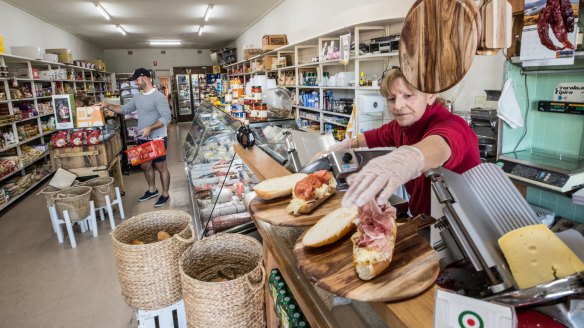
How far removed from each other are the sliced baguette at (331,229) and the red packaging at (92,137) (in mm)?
4532

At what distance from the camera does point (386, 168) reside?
0.73 metres

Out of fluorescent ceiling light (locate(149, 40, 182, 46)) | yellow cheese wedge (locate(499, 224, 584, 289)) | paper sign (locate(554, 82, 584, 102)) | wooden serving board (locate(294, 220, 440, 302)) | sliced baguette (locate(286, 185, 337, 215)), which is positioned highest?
fluorescent ceiling light (locate(149, 40, 182, 46))

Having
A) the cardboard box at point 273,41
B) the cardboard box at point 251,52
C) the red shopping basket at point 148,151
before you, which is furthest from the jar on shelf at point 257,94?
the cardboard box at point 251,52

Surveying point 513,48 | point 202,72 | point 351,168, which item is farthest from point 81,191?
point 202,72

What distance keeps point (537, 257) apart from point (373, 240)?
37 cm

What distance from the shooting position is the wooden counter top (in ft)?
2.55

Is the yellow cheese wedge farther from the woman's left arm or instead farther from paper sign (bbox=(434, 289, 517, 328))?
the woman's left arm

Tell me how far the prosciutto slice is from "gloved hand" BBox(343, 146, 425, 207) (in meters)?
0.21

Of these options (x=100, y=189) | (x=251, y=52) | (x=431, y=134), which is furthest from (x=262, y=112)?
(x=251, y=52)

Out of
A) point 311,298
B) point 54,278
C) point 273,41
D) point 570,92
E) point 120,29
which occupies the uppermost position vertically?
point 120,29

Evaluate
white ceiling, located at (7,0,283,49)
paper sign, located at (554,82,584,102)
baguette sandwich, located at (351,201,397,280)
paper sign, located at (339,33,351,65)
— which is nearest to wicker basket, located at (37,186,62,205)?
paper sign, located at (339,33,351,65)

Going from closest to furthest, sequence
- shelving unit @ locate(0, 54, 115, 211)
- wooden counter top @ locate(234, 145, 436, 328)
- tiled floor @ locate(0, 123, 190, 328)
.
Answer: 1. wooden counter top @ locate(234, 145, 436, 328)
2. tiled floor @ locate(0, 123, 190, 328)
3. shelving unit @ locate(0, 54, 115, 211)

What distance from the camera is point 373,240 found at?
903 millimetres

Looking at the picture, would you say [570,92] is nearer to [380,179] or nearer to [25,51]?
[380,179]
